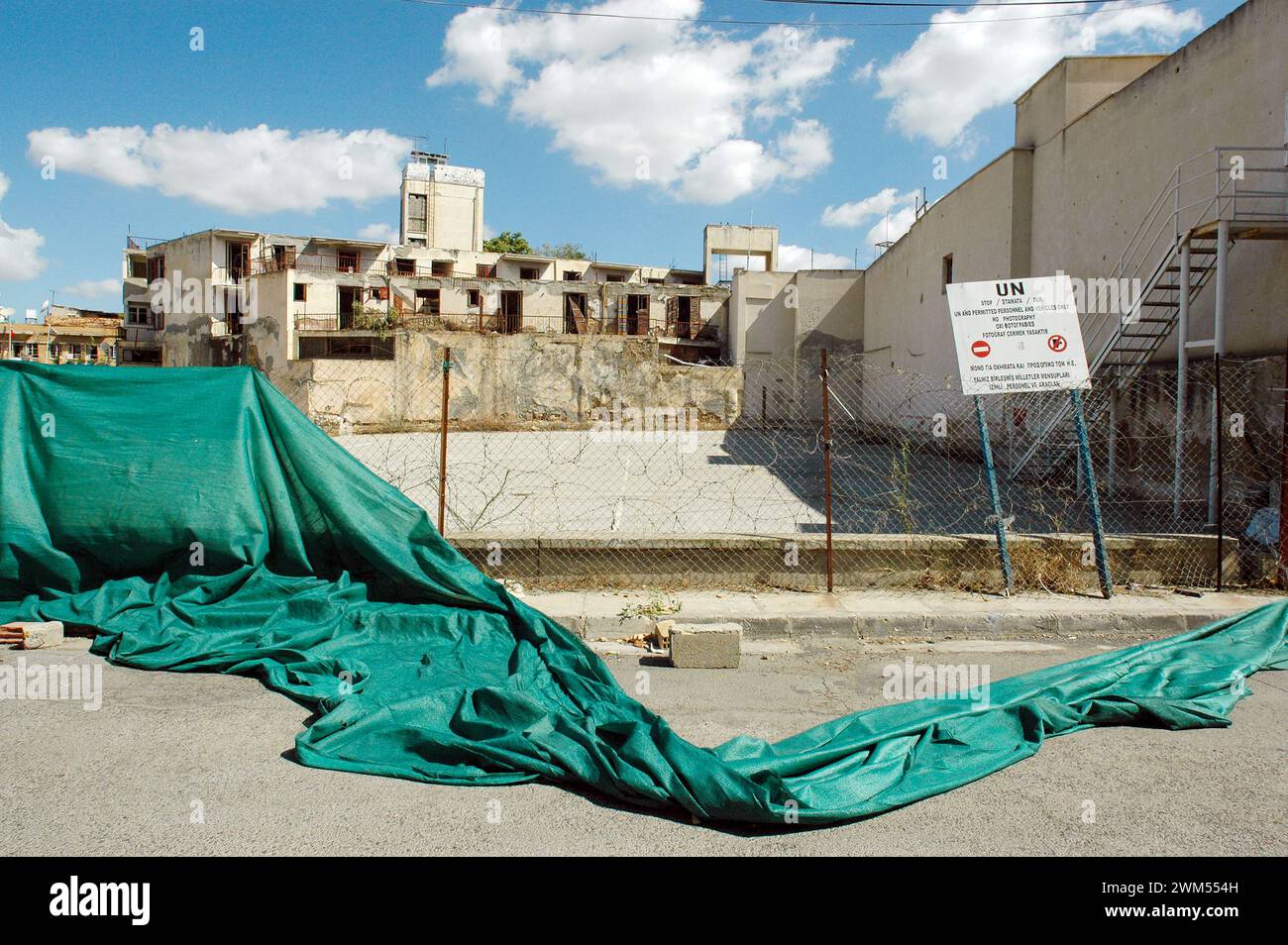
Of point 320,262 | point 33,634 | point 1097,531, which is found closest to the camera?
point 33,634

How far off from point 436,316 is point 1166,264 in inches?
1376

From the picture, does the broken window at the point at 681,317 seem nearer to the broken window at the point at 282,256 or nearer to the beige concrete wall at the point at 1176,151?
the broken window at the point at 282,256

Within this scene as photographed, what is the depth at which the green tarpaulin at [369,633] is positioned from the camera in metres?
4.14

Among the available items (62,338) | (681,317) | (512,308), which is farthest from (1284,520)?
(62,338)

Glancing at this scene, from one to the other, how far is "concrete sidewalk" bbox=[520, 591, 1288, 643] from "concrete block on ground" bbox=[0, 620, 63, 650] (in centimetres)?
332

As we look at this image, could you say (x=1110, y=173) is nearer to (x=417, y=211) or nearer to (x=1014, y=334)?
(x=1014, y=334)

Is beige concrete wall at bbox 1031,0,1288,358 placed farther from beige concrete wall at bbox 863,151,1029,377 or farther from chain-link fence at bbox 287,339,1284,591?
chain-link fence at bbox 287,339,1284,591

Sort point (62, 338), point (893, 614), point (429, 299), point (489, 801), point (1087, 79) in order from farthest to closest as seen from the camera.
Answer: point (62, 338), point (429, 299), point (1087, 79), point (893, 614), point (489, 801)

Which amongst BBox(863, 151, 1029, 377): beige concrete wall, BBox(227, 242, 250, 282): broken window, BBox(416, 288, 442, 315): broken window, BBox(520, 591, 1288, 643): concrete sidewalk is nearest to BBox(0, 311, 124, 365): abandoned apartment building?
BBox(227, 242, 250, 282): broken window

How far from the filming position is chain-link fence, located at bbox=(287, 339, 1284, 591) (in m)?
7.84

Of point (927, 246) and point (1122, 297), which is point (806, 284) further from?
point (1122, 297)

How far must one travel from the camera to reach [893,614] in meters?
7.08

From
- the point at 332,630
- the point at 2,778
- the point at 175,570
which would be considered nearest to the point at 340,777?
the point at 2,778

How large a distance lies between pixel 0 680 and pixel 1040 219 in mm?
19626
